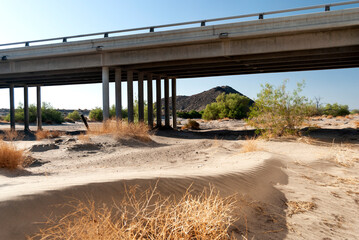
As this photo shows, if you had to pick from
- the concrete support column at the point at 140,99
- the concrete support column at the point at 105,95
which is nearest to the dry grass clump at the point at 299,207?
the concrete support column at the point at 105,95

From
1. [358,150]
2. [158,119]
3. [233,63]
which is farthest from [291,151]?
[158,119]

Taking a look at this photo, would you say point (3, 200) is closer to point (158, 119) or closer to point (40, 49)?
point (40, 49)

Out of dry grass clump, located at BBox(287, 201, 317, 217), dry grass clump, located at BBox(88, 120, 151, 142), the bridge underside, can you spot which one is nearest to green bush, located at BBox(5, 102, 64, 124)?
the bridge underside

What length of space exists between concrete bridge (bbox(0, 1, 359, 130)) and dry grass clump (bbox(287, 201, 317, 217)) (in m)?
12.3

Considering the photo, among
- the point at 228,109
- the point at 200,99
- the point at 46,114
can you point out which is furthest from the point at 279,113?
the point at 200,99

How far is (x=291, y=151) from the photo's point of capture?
428 inches

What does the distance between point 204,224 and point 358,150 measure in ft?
33.7

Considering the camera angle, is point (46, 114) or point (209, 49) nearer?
point (209, 49)

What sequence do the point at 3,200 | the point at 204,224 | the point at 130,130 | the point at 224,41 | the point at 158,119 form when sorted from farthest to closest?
1. the point at 158,119
2. the point at 224,41
3. the point at 130,130
4. the point at 3,200
5. the point at 204,224

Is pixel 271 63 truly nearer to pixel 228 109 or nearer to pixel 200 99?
pixel 228 109

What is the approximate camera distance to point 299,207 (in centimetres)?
486

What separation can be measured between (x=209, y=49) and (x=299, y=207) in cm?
1416

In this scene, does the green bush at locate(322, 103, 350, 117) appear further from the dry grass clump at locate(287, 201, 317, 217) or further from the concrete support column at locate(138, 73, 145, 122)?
the dry grass clump at locate(287, 201, 317, 217)

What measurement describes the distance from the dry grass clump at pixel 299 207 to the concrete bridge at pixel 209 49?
A: 12.3 meters
